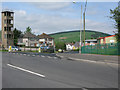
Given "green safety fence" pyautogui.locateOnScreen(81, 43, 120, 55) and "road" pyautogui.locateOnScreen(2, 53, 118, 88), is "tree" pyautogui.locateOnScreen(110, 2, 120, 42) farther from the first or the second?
"road" pyautogui.locateOnScreen(2, 53, 118, 88)

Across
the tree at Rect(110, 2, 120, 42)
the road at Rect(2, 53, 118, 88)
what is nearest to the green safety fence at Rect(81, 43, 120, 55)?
the tree at Rect(110, 2, 120, 42)

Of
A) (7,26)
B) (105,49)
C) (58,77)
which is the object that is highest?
(7,26)

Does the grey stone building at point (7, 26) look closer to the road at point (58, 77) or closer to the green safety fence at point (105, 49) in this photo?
the green safety fence at point (105, 49)

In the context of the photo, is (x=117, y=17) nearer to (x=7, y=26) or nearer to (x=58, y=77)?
(x=58, y=77)

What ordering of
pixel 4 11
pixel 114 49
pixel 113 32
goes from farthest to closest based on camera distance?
pixel 4 11 < pixel 113 32 < pixel 114 49

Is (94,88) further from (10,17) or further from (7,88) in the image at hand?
(10,17)

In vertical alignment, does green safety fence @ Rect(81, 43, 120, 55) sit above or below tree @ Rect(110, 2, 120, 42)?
below

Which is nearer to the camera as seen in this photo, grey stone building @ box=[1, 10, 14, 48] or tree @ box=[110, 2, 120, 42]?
tree @ box=[110, 2, 120, 42]

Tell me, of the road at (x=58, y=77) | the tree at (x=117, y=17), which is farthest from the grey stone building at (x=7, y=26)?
the road at (x=58, y=77)

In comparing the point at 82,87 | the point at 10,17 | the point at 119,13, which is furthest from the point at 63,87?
the point at 10,17

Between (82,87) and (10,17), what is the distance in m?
84.8

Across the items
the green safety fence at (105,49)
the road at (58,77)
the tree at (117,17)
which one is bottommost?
the road at (58,77)

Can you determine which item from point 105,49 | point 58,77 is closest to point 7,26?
point 105,49

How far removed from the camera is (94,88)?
24.2 feet
